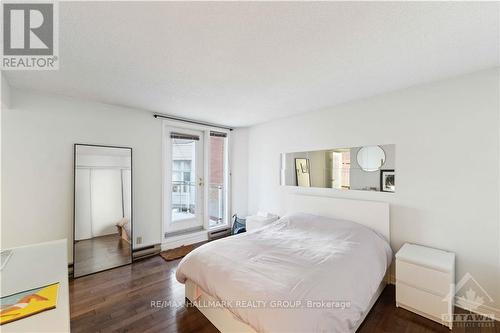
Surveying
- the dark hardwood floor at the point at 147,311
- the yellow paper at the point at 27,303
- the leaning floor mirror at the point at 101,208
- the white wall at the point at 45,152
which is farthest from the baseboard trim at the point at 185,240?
the yellow paper at the point at 27,303

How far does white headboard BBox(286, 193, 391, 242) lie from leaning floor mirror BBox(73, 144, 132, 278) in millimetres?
2646

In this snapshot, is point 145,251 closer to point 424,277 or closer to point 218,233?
point 218,233

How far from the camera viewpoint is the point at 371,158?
2748 mm

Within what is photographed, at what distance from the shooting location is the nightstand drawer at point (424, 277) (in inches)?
72.9

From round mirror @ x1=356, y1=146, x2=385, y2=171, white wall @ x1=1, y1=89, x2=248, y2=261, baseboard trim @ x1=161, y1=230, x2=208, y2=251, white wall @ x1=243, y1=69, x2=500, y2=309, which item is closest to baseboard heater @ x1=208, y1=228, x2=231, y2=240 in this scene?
baseboard trim @ x1=161, y1=230, x2=208, y2=251

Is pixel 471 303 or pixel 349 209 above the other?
pixel 349 209

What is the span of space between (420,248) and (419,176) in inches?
30.8

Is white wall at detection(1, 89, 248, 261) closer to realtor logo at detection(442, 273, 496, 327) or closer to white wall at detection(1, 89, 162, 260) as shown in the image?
white wall at detection(1, 89, 162, 260)

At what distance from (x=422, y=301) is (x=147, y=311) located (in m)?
2.64

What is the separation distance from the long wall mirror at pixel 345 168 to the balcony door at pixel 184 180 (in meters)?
1.71

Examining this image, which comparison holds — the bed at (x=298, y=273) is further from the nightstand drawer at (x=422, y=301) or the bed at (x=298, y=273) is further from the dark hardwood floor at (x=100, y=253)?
the dark hardwood floor at (x=100, y=253)

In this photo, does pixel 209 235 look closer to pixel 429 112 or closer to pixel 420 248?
pixel 420 248

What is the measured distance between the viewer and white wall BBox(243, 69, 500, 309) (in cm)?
198

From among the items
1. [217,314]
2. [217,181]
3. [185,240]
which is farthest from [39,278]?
[217,181]
